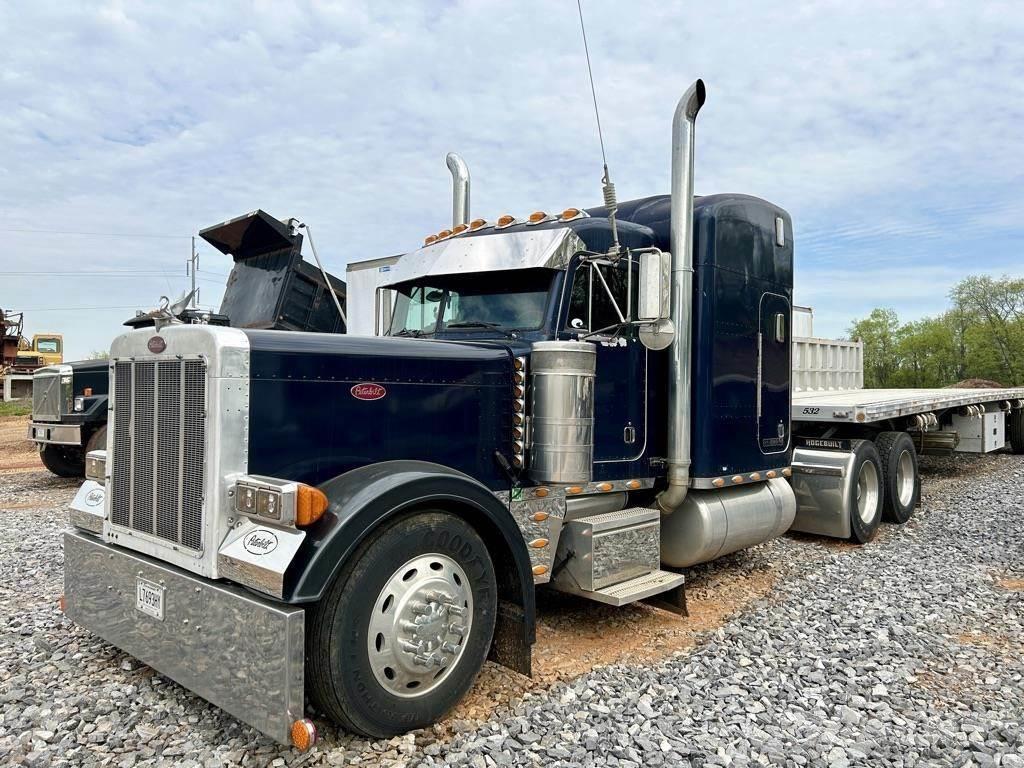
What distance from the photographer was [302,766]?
305 centimetres

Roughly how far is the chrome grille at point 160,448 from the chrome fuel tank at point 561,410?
5.88 feet

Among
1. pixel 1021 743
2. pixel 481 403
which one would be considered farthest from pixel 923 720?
pixel 481 403

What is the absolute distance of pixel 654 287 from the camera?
14.2ft

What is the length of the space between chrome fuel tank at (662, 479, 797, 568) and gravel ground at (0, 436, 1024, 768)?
0.39 m

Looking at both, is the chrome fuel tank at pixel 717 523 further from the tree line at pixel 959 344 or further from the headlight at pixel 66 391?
the tree line at pixel 959 344

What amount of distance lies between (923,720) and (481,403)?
8.68 feet

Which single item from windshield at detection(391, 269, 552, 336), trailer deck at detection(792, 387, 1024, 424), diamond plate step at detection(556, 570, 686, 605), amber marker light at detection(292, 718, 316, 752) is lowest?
amber marker light at detection(292, 718, 316, 752)

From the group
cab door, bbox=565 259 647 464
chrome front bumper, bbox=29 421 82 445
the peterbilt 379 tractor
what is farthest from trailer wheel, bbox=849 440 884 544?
chrome front bumper, bbox=29 421 82 445

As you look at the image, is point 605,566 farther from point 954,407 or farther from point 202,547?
point 954,407

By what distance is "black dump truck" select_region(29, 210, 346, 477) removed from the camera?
32.6ft

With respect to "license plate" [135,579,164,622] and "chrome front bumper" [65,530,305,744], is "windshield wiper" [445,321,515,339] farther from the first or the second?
"license plate" [135,579,164,622]

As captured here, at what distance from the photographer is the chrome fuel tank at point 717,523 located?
5.38 m

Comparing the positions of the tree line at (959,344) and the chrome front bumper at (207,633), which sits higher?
the tree line at (959,344)

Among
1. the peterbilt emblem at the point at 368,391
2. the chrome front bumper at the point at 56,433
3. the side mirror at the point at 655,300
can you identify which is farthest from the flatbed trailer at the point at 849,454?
the chrome front bumper at the point at 56,433
